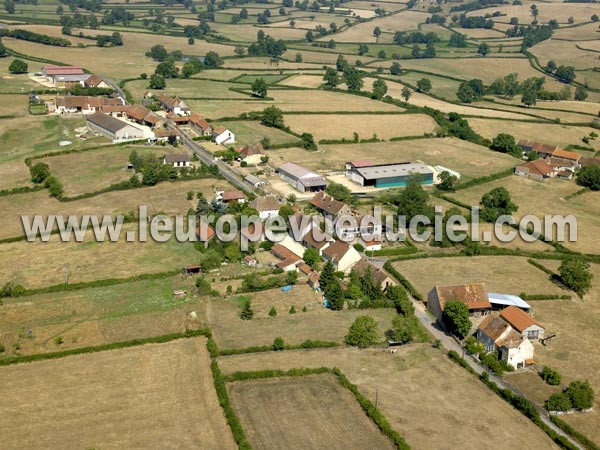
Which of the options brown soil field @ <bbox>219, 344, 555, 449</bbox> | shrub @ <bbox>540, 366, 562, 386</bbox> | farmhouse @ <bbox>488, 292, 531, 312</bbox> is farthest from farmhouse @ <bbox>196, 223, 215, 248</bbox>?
shrub @ <bbox>540, 366, 562, 386</bbox>

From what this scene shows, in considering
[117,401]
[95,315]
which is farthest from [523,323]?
[95,315]

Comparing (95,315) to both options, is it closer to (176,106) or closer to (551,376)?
(551,376)

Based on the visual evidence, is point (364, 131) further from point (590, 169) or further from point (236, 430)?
point (236, 430)

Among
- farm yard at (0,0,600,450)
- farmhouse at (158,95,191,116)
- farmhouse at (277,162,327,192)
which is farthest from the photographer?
farmhouse at (158,95,191,116)

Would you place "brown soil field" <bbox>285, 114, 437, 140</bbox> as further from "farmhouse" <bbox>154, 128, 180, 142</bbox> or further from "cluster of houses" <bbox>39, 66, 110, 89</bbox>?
"cluster of houses" <bbox>39, 66, 110, 89</bbox>

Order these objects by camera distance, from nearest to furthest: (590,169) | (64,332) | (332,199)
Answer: (64,332) → (332,199) → (590,169)

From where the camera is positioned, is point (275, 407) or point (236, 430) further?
point (275, 407)

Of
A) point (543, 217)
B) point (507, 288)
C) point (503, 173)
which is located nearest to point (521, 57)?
point (503, 173)
